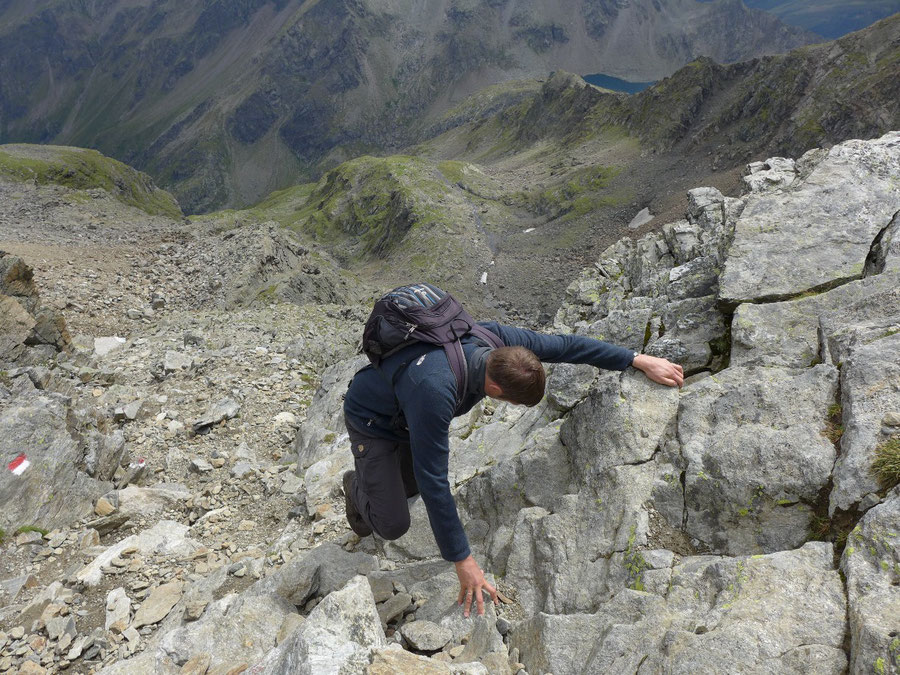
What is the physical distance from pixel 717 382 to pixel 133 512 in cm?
1269

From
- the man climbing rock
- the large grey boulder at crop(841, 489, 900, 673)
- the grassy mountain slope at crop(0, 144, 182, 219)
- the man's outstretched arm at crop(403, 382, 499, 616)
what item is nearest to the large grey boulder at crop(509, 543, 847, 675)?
the large grey boulder at crop(841, 489, 900, 673)

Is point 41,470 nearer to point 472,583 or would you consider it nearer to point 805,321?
point 472,583

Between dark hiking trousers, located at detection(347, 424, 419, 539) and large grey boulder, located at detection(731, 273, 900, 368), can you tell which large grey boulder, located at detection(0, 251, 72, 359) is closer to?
dark hiking trousers, located at detection(347, 424, 419, 539)

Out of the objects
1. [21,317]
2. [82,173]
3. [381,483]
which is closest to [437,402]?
[381,483]

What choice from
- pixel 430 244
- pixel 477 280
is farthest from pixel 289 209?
pixel 477 280

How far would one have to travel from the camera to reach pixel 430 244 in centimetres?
10862

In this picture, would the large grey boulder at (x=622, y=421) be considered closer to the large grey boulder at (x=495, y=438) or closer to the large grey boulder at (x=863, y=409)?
the large grey boulder at (x=495, y=438)

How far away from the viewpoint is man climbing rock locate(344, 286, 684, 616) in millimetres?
6086

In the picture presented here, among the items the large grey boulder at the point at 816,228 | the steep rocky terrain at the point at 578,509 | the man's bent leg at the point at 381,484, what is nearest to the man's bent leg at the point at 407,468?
the man's bent leg at the point at 381,484

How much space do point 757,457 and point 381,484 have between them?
5.12 meters

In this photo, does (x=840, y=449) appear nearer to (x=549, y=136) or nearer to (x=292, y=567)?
(x=292, y=567)

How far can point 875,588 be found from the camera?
186 inches

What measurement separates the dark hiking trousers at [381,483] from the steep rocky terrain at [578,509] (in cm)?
90

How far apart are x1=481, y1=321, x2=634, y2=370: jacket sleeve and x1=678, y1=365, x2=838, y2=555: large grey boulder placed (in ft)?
4.40
